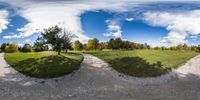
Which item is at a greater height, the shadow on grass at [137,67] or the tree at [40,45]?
the tree at [40,45]

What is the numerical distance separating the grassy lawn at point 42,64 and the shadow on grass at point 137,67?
240cm

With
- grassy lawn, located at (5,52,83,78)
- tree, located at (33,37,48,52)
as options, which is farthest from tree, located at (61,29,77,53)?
tree, located at (33,37,48,52)

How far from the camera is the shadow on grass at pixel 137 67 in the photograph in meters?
23.4

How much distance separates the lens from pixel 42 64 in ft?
73.9

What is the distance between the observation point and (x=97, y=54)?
24.0 metres

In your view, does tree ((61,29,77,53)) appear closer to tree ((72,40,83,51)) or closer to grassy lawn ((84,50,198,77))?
tree ((72,40,83,51))

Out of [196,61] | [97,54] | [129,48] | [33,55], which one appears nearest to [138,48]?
[129,48]

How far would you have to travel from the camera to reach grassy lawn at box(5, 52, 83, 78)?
21984mm

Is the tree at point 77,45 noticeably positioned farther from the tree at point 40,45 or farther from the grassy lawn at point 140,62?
the tree at point 40,45

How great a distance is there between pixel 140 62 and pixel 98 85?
156 inches

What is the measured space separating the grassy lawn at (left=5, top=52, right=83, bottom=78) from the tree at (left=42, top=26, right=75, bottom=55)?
0.46 m

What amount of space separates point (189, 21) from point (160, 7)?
2.32 meters

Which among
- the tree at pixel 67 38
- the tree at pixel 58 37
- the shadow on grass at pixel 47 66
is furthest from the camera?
the tree at pixel 67 38

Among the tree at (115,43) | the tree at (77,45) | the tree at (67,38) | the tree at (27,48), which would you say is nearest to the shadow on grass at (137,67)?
the tree at (115,43)
